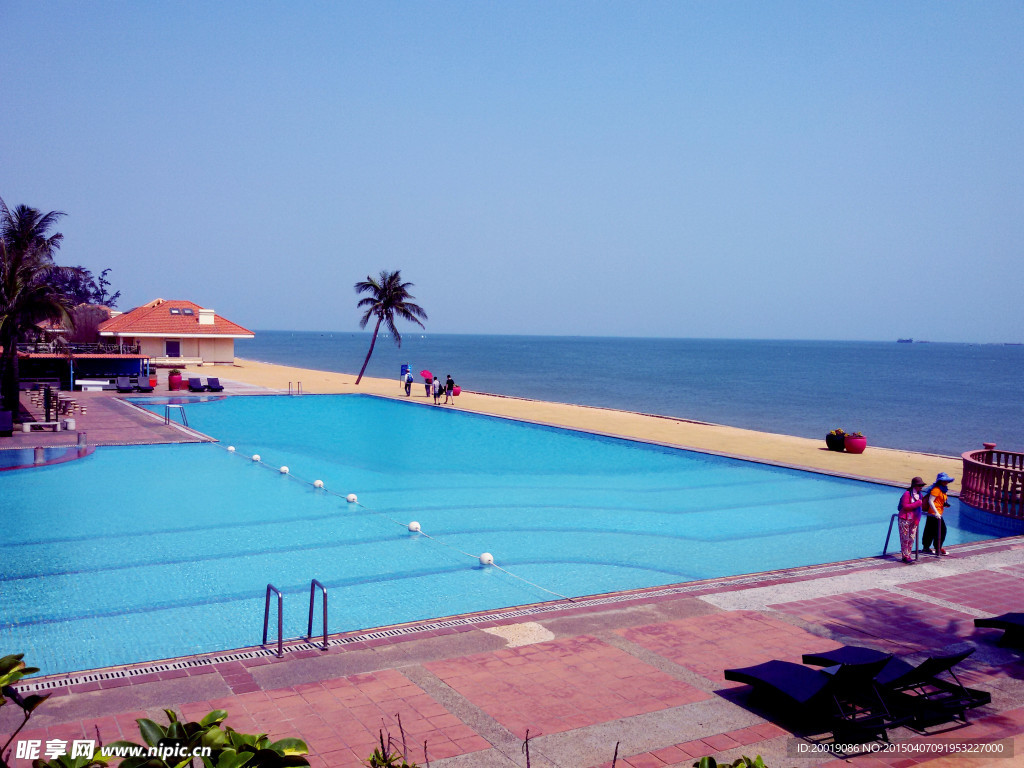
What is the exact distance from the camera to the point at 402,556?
12.3 metres

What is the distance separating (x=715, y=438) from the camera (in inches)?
1001

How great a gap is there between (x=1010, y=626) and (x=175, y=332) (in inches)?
1996

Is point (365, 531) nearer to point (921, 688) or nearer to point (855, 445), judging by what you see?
point (921, 688)

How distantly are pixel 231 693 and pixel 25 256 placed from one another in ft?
71.1

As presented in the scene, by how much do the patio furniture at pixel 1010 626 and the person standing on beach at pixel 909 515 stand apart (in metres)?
3.00

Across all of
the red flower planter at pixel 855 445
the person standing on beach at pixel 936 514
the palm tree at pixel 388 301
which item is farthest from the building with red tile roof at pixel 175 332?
Answer: the person standing on beach at pixel 936 514

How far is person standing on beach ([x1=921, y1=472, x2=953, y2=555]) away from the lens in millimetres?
10922

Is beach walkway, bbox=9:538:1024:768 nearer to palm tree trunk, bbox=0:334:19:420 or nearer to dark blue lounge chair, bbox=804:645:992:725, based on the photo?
dark blue lounge chair, bbox=804:645:992:725

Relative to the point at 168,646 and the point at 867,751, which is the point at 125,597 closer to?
the point at 168,646

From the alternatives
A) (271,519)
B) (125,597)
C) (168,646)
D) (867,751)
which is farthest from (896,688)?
(271,519)

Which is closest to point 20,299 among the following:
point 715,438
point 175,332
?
point 715,438

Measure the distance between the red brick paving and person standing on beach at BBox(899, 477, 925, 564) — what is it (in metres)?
5.37

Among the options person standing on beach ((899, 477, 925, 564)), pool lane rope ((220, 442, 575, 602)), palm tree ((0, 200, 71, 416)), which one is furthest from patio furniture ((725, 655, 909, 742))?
palm tree ((0, 200, 71, 416))

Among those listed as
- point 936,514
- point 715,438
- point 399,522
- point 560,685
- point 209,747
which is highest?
point 209,747
